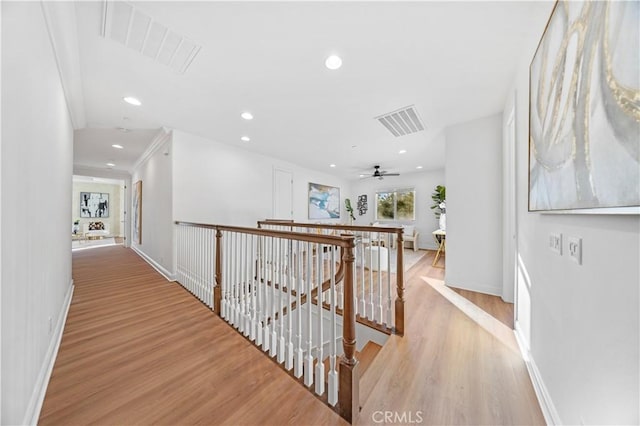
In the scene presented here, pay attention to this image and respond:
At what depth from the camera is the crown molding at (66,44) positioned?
4.54 feet

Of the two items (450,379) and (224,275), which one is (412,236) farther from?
(224,275)

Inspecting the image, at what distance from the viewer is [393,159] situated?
5.47 meters

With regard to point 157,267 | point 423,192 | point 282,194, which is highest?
point 423,192

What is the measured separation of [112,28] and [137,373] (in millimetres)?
2568

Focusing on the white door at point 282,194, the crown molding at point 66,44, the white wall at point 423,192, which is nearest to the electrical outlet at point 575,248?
the crown molding at point 66,44

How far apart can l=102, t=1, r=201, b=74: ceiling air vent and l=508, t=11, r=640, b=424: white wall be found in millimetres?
2690

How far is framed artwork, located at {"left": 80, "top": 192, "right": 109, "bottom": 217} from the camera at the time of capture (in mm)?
8930

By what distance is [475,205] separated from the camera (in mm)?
3133

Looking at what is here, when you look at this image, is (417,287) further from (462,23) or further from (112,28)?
(112,28)

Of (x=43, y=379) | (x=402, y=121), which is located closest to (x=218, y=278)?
(x=43, y=379)

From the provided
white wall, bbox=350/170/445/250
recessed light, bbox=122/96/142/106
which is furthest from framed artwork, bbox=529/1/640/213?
white wall, bbox=350/170/445/250

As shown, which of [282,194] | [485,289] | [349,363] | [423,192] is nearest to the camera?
[349,363]

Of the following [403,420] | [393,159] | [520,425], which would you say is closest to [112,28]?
[403,420]

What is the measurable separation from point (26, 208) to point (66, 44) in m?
1.43
